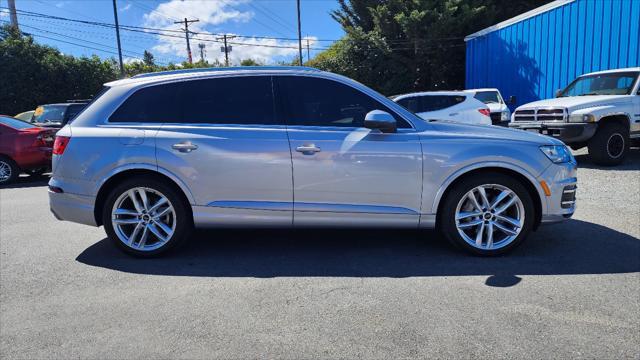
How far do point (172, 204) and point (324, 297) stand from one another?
5.71 ft

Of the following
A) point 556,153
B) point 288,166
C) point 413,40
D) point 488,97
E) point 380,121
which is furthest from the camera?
point 413,40

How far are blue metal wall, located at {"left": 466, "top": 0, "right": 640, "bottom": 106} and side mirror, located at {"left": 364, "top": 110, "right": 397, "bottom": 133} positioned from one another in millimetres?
11342

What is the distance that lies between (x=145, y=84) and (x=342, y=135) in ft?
6.47

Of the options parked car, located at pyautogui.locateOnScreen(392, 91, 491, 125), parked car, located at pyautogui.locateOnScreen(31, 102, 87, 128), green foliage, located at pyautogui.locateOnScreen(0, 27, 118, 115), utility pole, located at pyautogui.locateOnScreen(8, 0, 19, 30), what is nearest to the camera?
parked car, located at pyautogui.locateOnScreen(392, 91, 491, 125)

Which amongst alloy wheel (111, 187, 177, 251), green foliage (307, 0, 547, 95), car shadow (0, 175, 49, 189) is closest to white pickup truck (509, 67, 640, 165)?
alloy wheel (111, 187, 177, 251)

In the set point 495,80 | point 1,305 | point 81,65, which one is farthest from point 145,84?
point 81,65

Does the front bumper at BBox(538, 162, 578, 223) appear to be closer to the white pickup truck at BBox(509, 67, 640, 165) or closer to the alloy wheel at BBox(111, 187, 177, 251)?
the alloy wheel at BBox(111, 187, 177, 251)

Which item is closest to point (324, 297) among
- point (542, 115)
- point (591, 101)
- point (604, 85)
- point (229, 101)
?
point (229, 101)

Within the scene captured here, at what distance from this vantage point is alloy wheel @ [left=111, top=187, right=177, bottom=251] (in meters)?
4.24

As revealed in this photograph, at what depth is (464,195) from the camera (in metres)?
4.13

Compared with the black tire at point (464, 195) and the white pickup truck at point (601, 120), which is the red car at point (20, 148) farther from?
the white pickup truck at point (601, 120)

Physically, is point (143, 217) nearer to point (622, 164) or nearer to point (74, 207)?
point (74, 207)

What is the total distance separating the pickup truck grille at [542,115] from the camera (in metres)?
9.13

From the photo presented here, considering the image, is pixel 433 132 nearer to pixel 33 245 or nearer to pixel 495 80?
pixel 33 245
